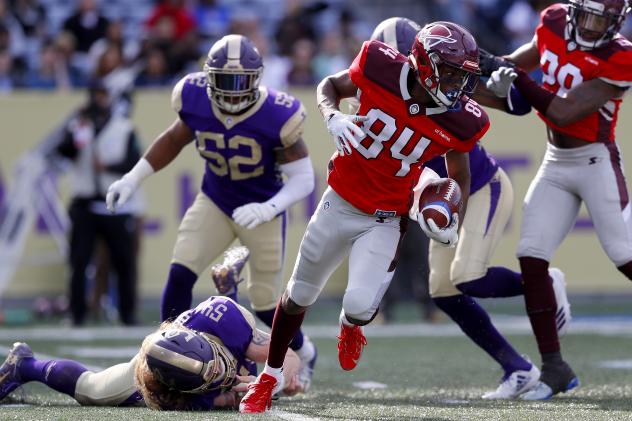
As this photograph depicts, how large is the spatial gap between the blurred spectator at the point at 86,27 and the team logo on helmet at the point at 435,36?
6599mm

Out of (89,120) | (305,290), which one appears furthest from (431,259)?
(89,120)

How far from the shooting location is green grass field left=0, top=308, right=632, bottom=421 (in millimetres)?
4363

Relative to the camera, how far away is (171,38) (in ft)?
33.8

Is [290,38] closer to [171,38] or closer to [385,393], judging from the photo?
[171,38]

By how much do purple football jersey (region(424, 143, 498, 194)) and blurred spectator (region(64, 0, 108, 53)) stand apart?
19.5 feet

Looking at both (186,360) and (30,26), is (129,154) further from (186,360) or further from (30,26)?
(186,360)

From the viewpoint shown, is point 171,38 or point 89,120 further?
point 171,38

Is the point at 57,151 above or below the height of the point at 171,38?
below

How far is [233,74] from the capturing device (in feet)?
17.1

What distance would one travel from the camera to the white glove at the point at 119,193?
5.19 metres

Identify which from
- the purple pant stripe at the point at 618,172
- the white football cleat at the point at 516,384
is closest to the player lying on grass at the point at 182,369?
the white football cleat at the point at 516,384

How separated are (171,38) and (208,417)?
6.64 meters

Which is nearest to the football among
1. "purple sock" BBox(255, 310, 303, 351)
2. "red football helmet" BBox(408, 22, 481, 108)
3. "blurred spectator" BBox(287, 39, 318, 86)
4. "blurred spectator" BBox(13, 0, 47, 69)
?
"red football helmet" BBox(408, 22, 481, 108)

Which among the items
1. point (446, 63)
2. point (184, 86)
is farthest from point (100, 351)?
point (446, 63)
